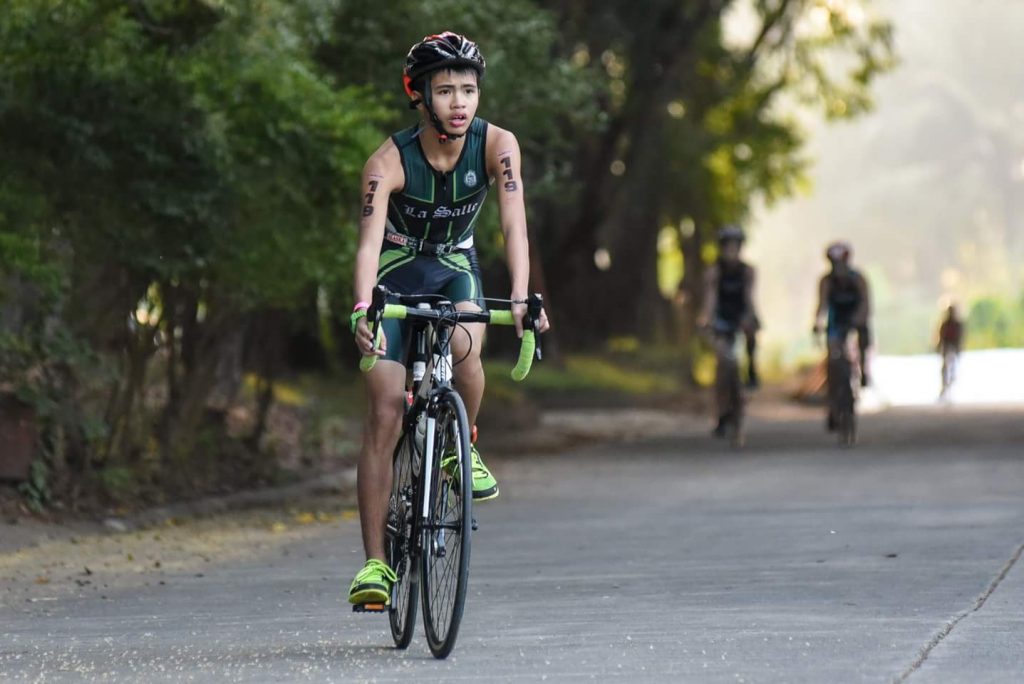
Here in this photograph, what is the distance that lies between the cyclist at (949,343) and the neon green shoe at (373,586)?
29.3 m

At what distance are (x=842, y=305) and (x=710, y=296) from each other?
5.67 ft

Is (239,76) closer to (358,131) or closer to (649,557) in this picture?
(358,131)

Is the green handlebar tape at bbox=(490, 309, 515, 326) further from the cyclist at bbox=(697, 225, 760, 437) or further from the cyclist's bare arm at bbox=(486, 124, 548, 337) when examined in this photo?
the cyclist at bbox=(697, 225, 760, 437)

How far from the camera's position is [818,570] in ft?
32.9

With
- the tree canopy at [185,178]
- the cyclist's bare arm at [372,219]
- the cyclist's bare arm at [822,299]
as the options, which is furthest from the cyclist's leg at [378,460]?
the cyclist's bare arm at [822,299]

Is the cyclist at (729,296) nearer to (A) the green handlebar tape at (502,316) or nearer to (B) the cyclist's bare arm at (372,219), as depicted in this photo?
(B) the cyclist's bare arm at (372,219)

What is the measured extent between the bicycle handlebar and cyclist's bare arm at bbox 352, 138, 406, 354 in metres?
0.09

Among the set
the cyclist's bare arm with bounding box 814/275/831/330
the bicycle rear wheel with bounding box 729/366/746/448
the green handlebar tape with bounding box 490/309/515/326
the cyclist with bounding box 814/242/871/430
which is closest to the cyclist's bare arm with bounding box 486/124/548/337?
the green handlebar tape with bounding box 490/309/515/326

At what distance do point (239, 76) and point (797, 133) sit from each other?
1339 inches

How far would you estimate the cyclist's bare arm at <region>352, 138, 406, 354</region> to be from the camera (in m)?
7.37

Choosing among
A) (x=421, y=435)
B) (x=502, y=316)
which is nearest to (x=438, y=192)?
(x=502, y=316)

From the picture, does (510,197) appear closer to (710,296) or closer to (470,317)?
(470,317)

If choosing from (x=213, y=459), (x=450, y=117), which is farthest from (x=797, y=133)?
(x=450, y=117)

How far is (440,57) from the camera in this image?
761 cm
